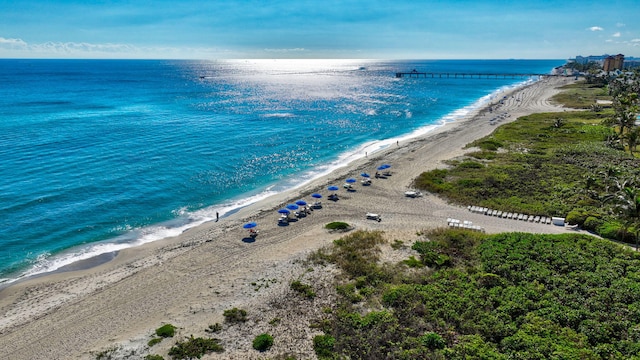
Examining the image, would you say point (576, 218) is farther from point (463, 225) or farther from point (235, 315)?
point (235, 315)

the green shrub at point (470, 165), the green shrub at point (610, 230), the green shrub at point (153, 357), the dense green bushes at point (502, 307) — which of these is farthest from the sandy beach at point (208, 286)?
the green shrub at point (470, 165)

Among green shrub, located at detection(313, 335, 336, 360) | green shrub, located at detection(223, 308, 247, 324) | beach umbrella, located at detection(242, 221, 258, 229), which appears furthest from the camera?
beach umbrella, located at detection(242, 221, 258, 229)

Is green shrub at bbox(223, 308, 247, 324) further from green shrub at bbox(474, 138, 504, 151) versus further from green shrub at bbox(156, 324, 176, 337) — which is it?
green shrub at bbox(474, 138, 504, 151)

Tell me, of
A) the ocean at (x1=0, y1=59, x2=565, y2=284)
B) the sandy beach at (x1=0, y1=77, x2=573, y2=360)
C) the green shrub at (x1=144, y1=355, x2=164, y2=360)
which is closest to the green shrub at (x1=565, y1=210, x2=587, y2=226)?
the sandy beach at (x1=0, y1=77, x2=573, y2=360)

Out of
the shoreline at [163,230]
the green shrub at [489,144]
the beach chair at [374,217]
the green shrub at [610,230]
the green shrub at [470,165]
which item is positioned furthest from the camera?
the green shrub at [489,144]

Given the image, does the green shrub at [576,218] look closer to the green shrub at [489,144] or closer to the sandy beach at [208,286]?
the sandy beach at [208,286]

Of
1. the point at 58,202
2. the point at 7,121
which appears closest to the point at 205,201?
the point at 58,202

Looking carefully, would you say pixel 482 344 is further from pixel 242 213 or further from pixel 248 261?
pixel 242 213
